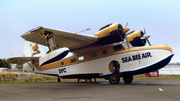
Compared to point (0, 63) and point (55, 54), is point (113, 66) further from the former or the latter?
point (0, 63)

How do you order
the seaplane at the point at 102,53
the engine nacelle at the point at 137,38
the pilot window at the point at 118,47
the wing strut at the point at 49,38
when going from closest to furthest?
the wing strut at the point at 49,38 → the seaplane at the point at 102,53 → the pilot window at the point at 118,47 → the engine nacelle at the point at 137,38

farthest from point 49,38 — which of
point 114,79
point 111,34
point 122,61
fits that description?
point 114,79

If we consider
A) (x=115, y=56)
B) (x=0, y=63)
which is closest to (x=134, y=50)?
(x=115, y=56)

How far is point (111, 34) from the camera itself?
11875 mm

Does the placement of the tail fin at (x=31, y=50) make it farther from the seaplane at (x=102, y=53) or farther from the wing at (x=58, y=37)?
the wing at (x=58, y=37)

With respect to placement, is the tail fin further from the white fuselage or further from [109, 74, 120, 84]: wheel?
[109, 74, 120, 84]: wheel

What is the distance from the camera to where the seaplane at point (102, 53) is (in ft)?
37.8

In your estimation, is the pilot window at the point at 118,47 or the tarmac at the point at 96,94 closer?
the tarmac at the point at 96,94

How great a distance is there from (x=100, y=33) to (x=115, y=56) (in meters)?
2.70

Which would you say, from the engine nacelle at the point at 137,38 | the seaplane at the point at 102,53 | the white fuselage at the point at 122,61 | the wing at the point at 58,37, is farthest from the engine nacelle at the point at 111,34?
the engine nacelle at the point at 137,38

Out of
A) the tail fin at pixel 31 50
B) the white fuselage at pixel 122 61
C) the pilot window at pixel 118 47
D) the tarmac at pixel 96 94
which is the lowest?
the tarmac at pixel 96 94

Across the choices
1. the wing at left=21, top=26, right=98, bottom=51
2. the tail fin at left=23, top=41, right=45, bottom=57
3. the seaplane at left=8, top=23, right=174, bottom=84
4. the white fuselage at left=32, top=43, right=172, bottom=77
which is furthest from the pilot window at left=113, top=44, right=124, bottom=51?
the tail fin at left=23, top=41, right=45, bottom=57

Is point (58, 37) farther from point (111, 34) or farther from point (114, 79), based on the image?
point (114, 79)

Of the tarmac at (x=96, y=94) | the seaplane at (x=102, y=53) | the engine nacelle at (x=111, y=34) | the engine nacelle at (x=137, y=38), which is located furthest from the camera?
the engine nacelle at (x=137, y=38)
